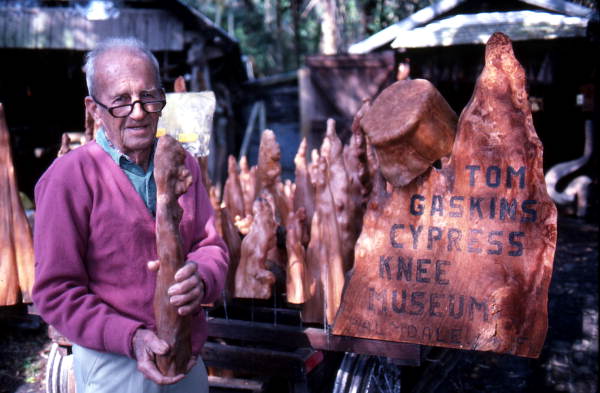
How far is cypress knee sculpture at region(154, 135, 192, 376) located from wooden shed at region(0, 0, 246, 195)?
237 inches

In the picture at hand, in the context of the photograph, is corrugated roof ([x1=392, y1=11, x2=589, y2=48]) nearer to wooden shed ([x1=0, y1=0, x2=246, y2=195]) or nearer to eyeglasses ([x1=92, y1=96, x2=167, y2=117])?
eyeglasses ([x1=92, y1=96, x2=167, y2=117])

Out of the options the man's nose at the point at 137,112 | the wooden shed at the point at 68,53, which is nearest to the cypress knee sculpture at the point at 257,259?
the man's nose at the point at 137,112

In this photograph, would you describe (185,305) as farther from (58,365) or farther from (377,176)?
(58,365)

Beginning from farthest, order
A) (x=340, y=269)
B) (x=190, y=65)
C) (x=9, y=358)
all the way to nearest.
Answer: (x=190, y=65) < (x=9, y=358) < (x=340, y=269)

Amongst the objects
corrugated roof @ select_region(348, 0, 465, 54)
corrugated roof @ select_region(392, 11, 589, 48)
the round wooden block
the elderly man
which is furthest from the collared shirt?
corrugated roof @ select_region(348, 0, 465, 54)

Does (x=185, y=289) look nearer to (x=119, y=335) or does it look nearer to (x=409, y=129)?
(x=119, y=335)

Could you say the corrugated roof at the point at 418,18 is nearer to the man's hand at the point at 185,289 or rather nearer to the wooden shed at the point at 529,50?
the wooden shed at the point at 529,50

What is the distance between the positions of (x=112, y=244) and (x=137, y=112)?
0.32m

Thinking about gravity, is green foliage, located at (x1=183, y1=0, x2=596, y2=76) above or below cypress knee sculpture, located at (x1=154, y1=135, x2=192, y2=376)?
above

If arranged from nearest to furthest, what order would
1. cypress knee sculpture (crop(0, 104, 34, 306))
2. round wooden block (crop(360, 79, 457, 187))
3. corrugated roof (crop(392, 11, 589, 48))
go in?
round wooden block (crop(360, 79, 457, 187)) < cypress knee sculpture (crop(0, 104, 34, 306)) < corrugated roof (crop(392, 11, 589, 48))

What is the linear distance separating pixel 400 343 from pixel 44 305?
1.21 meters

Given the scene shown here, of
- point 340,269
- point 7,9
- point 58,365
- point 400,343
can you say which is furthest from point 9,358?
point 7,9

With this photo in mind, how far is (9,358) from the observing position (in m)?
3.98

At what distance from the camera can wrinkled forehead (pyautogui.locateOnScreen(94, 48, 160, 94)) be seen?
1.34 metres
